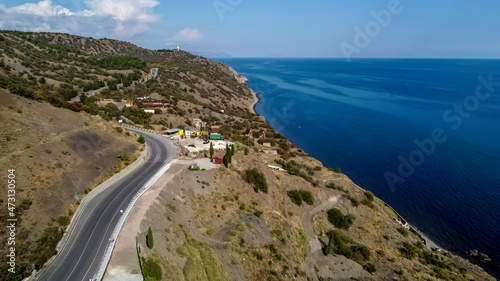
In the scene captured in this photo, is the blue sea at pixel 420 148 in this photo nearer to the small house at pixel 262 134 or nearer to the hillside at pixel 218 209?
the hillside at pixel 218 209

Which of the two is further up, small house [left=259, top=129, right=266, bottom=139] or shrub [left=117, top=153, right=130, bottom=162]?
shrub [left=117, top=153, right=130, bottom=162]

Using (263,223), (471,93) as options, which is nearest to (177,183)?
(263,223)

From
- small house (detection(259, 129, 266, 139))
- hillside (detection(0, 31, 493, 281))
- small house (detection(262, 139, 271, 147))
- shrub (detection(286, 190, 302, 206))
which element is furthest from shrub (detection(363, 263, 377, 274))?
small house (detection(259, 129, 266, 139))

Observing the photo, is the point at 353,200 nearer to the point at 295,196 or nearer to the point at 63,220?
the point at 295,196

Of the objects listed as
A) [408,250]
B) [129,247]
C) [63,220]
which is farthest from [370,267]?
[63,220]

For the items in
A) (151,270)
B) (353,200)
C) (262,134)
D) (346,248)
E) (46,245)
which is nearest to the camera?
(151,270)

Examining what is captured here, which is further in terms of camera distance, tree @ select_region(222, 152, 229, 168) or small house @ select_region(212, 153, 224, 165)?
small house @ select_region(212, 153, 224, 165)

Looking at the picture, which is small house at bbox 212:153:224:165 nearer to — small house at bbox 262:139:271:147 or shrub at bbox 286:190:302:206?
shrub at bbox 286:190:302:206
